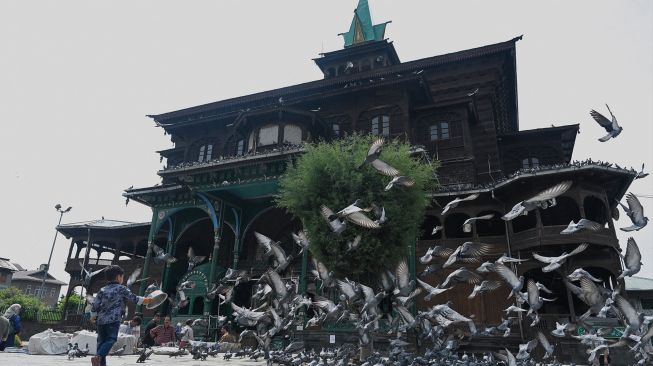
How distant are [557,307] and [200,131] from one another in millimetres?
23465

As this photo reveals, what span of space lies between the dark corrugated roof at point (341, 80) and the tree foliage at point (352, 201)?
37.0 ft

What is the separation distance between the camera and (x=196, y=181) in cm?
2020

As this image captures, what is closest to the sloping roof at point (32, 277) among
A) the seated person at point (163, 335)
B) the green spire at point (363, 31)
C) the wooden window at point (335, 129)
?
the green spire at point (363, 31)

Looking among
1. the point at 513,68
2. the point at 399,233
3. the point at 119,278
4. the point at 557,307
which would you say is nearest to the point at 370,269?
the point at 399,233

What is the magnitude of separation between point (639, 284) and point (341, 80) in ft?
79.4

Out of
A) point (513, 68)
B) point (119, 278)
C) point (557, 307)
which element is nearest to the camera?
point (119, 278)

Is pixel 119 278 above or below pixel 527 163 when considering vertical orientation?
below

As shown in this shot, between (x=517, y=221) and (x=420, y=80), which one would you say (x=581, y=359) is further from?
(x=420, y=80)

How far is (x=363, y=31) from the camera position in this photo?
1277 inches

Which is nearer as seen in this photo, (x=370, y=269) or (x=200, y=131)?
(x=370, y=269)

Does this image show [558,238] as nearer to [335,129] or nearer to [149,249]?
[335,129]

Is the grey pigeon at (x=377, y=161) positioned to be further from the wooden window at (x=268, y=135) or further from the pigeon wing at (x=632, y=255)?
the wooden window at (x=268, y=135)

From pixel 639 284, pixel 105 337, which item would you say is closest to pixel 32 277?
pixel 105 337

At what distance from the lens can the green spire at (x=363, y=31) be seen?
→ 32106mm
